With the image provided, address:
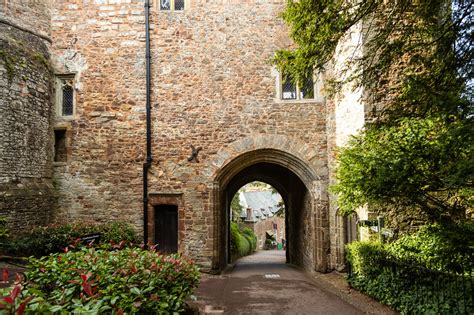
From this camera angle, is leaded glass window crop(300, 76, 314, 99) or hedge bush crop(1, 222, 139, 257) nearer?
hedge bush crop(1, 222, 139, 257)

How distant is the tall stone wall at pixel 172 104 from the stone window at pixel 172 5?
22 centimetres

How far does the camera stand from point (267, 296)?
20.8 ft

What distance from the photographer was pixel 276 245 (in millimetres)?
34812

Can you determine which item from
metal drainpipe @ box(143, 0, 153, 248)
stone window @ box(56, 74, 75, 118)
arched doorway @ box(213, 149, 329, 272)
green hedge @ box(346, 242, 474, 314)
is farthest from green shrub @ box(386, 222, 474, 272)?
stone window @ box(56, 74, 75, 118)

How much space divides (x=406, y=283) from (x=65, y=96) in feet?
30.3

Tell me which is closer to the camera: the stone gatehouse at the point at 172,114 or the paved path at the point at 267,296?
the paved path at the point at 267,296

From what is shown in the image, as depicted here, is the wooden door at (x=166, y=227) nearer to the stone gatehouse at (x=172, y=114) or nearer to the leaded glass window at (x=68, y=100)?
the stone gatehouse at (x=172, y=114)

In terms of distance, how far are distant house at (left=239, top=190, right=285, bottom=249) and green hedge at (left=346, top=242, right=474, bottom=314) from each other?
22.6 m

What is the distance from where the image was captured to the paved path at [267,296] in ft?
17.8

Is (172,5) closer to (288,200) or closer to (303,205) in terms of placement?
(303,205)

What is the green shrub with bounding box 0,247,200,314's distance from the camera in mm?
2748

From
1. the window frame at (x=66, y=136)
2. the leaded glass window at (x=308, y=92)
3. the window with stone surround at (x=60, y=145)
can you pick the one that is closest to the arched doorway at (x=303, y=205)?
the leaded glass window at (x=308, y=92)

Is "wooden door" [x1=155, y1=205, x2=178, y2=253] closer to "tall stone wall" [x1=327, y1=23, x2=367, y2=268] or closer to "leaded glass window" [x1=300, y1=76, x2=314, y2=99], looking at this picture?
"tall stone wall" [x1=327, y1=23, x2=367, y2=268]

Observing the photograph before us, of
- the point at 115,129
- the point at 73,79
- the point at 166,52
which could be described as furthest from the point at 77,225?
the point at 166,52
